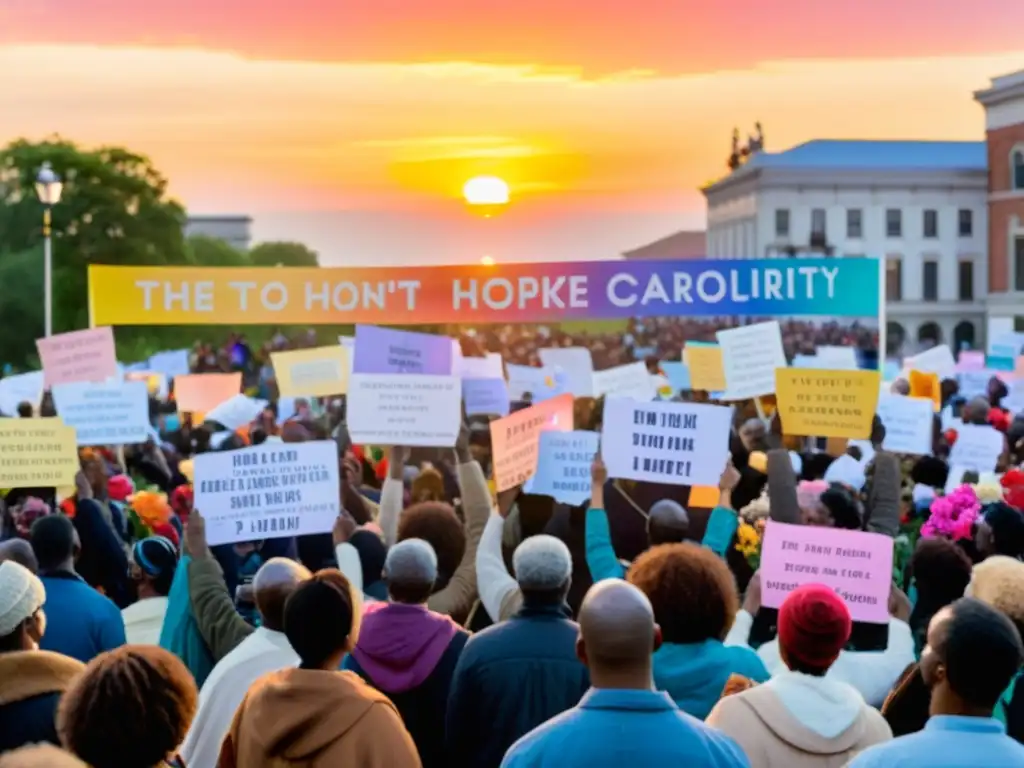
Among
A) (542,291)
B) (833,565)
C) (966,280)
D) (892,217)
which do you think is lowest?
(833,565)

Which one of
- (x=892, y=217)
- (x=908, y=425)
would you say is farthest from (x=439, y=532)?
(x=892, y=217)

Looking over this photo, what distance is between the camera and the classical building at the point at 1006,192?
273 ft

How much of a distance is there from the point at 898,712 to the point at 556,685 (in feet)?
3.28

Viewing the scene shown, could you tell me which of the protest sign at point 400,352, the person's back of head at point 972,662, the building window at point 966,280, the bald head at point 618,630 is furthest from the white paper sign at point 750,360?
the building window at point 966,280

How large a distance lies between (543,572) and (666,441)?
2.77m

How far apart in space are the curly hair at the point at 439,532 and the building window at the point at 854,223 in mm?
106467

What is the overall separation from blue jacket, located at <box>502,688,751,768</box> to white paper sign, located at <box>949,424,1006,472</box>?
7.96 m

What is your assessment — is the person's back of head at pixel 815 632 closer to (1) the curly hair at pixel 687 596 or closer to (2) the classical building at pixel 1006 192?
(1) the curly hair at pixel 687 596

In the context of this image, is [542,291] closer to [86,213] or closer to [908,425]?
[908,425]

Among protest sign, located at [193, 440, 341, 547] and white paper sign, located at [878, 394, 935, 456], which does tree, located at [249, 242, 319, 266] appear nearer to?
white paper sign, located at [878, 394, 935, 456]

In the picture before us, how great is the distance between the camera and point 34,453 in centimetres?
893

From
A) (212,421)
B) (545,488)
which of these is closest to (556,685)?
(545,488)

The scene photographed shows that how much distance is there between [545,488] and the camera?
7.74m

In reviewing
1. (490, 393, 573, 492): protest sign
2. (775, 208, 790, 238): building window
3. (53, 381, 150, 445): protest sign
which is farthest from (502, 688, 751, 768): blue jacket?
(775, 208, 790, 238): building window
